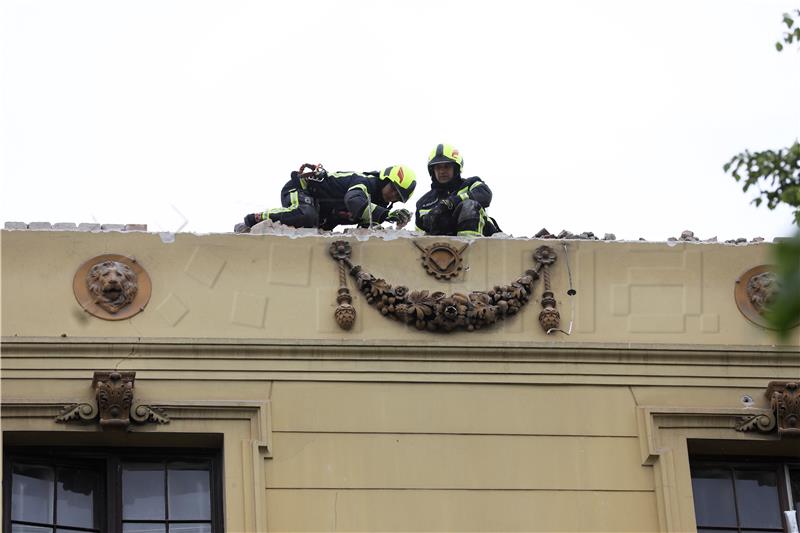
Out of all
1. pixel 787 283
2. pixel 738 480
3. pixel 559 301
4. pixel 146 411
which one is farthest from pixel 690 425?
pixel 787 283

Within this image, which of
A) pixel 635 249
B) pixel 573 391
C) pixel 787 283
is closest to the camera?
pixel 787 283

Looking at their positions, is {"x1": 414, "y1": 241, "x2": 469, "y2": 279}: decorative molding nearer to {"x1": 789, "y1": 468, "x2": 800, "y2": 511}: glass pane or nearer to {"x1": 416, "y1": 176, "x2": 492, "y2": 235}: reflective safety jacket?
{"x1": 416, "y1": 176, "x2": 492, "y2": 235}: reflective safety jacket

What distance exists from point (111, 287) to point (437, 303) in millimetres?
2845

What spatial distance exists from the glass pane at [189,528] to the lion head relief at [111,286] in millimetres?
1948

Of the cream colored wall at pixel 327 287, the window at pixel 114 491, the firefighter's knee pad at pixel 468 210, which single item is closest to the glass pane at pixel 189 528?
the window at pixel 114 491

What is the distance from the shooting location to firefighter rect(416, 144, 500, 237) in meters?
12.1

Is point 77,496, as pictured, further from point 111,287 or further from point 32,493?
point 111,287

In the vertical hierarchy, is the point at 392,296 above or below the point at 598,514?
above

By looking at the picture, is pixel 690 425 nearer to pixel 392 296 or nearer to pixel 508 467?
pixel 508 467

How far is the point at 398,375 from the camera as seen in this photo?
425 inches

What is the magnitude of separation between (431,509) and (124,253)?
3553mm

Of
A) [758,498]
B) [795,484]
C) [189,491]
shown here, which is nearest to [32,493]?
[189,491]

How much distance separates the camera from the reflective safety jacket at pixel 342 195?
40.6ft

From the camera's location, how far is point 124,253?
11.1m
